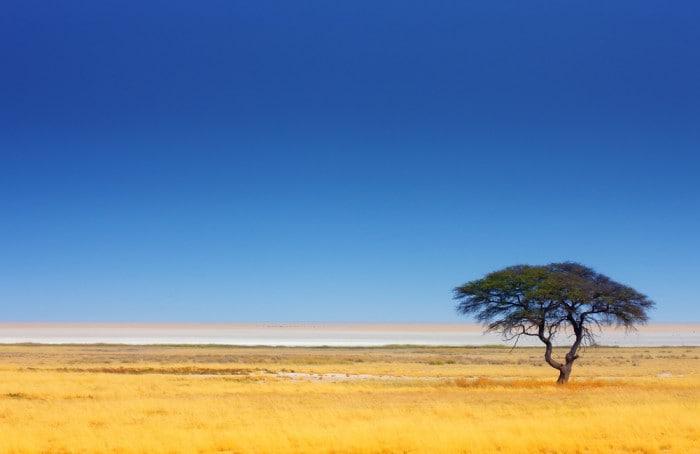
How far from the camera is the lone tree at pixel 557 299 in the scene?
40.3 metres

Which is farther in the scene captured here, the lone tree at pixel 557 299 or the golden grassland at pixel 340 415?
the lone tree at pixel 557 299

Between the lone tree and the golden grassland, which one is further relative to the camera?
the lone tree

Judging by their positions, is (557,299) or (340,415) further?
(557,299)

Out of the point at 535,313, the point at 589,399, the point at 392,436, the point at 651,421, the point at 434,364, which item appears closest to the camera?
the point at 392,436

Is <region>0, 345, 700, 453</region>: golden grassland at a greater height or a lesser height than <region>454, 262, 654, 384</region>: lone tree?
lesser

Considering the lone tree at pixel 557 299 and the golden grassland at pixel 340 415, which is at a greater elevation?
the lone tree at pixel 557 299

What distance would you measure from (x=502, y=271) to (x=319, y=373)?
52.9 feet

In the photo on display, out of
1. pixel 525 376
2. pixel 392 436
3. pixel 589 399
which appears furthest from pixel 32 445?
pixel 525 376

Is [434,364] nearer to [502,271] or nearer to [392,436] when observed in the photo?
[502,271]

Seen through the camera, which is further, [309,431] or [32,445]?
[309,431]

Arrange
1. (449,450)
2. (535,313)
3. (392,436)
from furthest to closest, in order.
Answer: (535,313) < (392,436) < (449,450)

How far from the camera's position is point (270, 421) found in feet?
77.6

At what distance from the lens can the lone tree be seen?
132 ft

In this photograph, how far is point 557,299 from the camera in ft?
132
